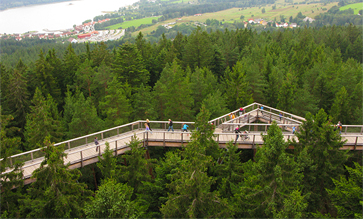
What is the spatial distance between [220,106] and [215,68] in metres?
Answer: 23.3

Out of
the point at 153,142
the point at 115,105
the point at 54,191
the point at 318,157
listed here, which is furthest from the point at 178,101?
the point at 54,191

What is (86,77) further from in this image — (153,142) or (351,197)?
(351,197)

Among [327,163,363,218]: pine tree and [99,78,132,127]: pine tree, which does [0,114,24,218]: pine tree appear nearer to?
[99,78,132,127]: pine tree

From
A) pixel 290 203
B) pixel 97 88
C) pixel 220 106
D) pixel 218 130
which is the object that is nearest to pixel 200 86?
pixel 220 106

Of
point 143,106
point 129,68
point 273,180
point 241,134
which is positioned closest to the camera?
point 273,180

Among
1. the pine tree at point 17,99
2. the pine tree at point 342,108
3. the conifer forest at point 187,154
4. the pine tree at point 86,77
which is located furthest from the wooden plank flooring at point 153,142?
the pine tree at point 17,99

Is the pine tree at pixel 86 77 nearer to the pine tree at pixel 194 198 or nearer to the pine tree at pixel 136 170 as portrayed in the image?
the pine tree at pixel 136 170

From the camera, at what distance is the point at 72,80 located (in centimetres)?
4569

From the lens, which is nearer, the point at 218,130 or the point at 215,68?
the point at 218,130

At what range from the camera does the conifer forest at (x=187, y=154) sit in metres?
13.3

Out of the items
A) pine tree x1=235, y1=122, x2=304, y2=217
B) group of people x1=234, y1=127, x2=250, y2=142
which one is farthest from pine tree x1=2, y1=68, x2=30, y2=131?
pine tree x1=235, y1=122, x2=304, y2=217

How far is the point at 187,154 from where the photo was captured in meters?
14.1

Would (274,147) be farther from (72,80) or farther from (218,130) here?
(72,80)

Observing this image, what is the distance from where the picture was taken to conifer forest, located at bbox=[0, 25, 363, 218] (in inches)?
524
